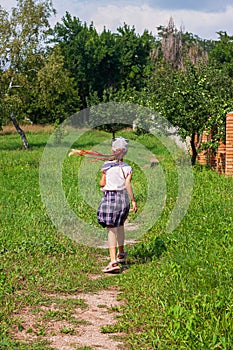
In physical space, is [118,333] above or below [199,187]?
below

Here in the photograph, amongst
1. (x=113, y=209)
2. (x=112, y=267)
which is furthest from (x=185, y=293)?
(x=113, y=209)

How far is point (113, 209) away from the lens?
26.8 ft

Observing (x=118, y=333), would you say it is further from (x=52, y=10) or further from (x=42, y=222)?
(x=52, y=10)

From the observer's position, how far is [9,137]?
129ft

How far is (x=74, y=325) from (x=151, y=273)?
1.72 meters

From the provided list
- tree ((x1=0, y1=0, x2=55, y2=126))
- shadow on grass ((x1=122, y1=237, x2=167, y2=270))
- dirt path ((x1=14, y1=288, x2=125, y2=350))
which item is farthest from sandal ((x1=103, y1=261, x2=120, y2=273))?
tree ((x1=0, y1=0, x2=55, y2=126))

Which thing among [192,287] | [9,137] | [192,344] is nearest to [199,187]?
[192,287]

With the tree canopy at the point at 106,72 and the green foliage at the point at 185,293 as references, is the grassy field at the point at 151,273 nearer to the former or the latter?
the green foliage at the point at 185,293

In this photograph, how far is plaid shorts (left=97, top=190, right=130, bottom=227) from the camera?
8.16m

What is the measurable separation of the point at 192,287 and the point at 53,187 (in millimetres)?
9380

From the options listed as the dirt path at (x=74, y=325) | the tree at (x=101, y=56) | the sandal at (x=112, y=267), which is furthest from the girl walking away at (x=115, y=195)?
the tree at (x=101, y=56)

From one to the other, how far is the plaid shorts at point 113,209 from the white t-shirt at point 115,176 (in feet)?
0.27

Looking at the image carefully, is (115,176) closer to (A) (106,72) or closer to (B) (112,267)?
(B) (112,267)

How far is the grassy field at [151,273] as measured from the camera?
5254 mm
